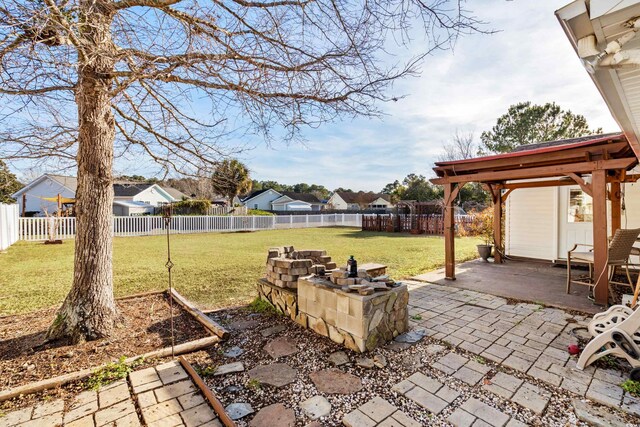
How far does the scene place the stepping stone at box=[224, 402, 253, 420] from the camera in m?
1.90

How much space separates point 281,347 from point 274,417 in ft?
3.18

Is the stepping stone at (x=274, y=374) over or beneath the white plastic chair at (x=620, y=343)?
beneath

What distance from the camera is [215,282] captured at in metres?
5.42

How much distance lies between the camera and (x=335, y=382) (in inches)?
89.5

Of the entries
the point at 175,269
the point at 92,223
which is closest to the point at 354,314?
the point at 92,223

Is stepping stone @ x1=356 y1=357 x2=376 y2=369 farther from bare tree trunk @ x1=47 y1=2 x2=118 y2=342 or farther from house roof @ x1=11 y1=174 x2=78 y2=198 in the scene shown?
house roof @ x1=11 y1=174 x2=78 y2=198

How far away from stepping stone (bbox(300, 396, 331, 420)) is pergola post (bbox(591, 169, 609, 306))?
4329mm

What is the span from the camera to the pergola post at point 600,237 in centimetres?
397

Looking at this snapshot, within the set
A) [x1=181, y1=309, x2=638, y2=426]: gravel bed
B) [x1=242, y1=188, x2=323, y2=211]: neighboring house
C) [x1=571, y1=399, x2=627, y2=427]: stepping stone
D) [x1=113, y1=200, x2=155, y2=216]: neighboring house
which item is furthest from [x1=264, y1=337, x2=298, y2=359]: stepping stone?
[x1=242, y1=188, x2=323, y2=211]: neighboring house

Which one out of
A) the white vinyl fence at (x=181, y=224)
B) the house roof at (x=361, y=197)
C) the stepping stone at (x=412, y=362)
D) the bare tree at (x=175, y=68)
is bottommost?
the stepping stone at (x=412, y=362)

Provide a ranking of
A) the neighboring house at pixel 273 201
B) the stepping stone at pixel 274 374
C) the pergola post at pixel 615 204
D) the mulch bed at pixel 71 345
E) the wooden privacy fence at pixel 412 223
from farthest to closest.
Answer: the neighboring house at pixel 273 201, the wooden privacy fence at pixel 412 223, the pergola post at pixel 615 204, the mulch bed at pixel 71 345, the stepping stone at pixel 274 374

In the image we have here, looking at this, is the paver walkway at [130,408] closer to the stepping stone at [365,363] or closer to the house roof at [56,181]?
the stepping stone at [365,363]

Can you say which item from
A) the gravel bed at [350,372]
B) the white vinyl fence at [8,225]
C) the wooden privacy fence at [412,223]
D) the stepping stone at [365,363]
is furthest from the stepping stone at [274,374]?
the wooden privacy fence at [412,223]

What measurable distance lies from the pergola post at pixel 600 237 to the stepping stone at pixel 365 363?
147 inches
